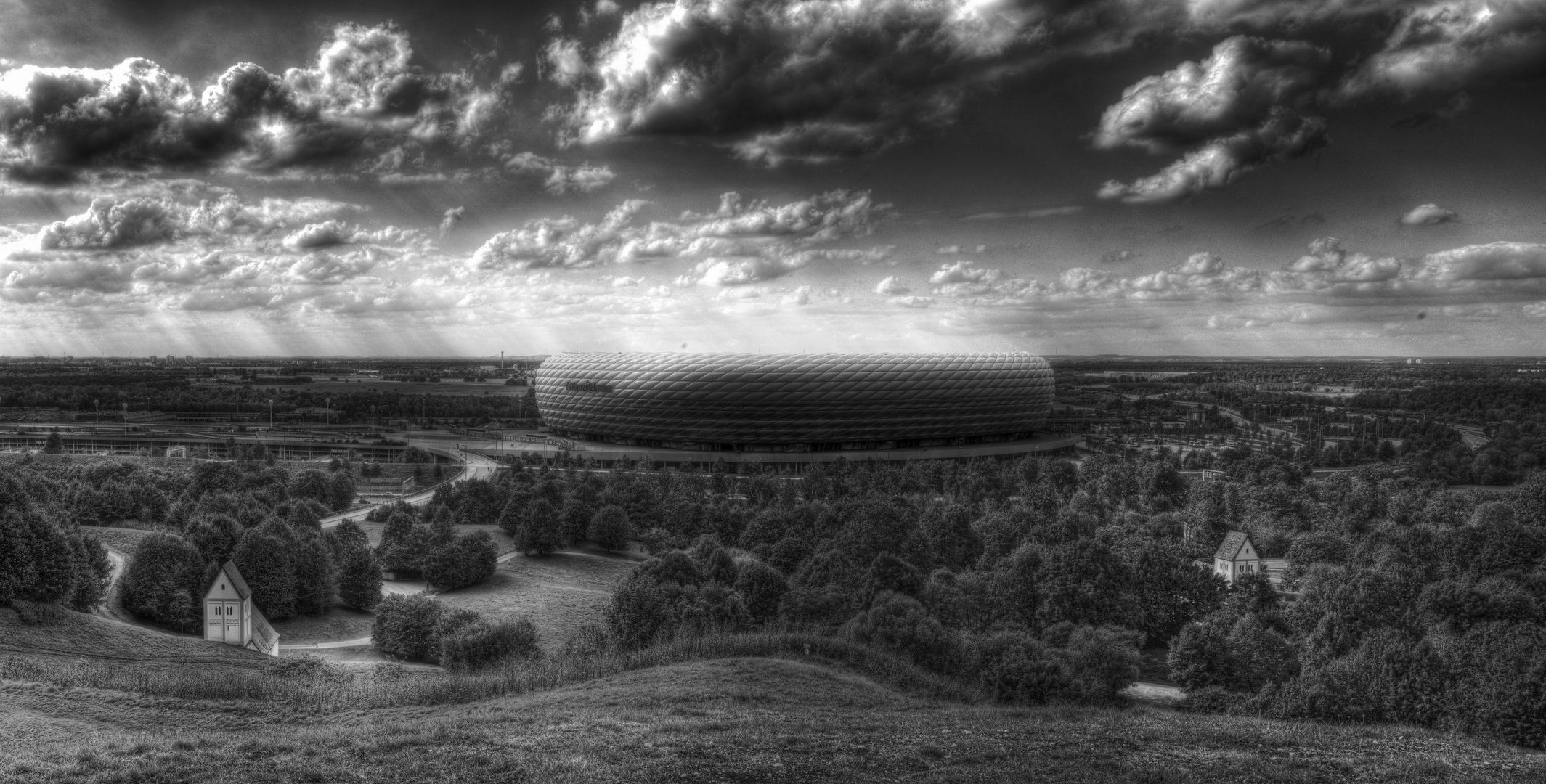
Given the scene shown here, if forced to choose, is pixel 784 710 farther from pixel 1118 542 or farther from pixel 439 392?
pixel 439 392

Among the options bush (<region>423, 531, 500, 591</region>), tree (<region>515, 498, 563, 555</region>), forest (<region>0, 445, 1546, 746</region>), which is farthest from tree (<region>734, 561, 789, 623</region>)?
tree (<region>515, 498, 563, 555</region>)

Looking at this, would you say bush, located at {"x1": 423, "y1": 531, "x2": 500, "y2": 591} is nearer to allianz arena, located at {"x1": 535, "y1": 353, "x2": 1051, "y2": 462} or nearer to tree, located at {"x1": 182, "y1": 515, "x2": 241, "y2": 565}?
tree, located at {"x1": 182, "y1": 515, "x2": 241, "y2": 565}

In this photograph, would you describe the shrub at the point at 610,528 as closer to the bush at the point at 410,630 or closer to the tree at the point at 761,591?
the tree at the point at 761,591

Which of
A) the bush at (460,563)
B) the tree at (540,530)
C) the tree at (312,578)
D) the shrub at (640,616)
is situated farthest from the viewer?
the tree at (540,530)

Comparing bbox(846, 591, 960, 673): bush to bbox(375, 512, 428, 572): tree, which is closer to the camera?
bbox(846, 591, 960, 673): bush

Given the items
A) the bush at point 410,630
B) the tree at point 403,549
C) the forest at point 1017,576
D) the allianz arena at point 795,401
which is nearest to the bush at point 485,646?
the forest at point 1017,576
